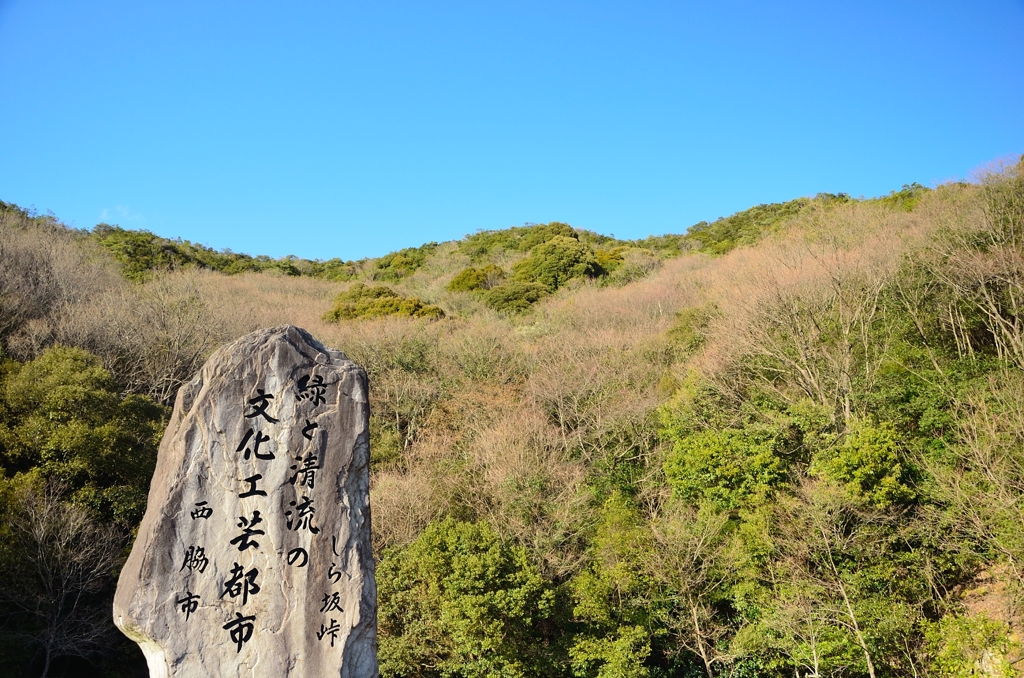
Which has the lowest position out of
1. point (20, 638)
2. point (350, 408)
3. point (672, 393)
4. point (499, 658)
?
point (499, 658)

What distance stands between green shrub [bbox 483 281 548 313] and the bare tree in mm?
17072

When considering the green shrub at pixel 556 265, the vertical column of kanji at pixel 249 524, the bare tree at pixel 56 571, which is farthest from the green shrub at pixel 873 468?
the green shrub at pixel 556 265

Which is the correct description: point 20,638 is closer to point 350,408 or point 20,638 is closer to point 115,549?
point 115,549

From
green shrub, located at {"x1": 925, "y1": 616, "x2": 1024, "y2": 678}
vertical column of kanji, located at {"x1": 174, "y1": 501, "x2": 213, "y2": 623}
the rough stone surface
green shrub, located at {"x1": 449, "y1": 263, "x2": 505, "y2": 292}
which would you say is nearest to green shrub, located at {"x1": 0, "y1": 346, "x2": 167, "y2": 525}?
the rough stone surface

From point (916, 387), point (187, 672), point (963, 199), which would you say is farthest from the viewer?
point (963, 199)

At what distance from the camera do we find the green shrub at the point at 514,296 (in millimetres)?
27297

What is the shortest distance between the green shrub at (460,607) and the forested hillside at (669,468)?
0.05 m

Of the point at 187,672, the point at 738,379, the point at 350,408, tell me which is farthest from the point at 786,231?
the point at 187,672

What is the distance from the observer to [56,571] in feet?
37.4

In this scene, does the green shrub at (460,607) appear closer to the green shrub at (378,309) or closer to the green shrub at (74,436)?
the green shrub at (74,436)

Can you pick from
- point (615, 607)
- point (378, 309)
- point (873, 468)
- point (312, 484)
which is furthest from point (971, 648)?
point (378, 309)

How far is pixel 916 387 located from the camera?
1362 centimetres

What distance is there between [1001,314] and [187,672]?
15.5 metres

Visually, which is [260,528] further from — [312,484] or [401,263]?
[401,263]
